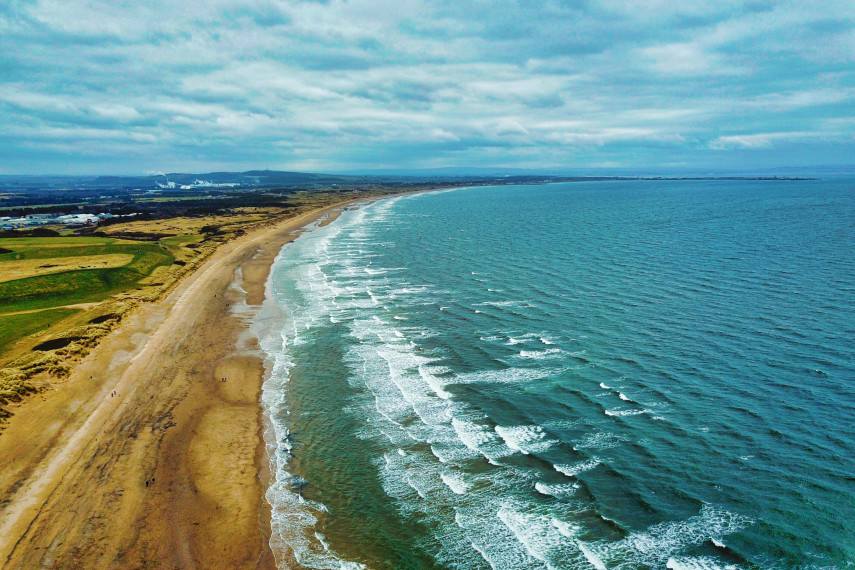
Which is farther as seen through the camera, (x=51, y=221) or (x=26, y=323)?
(x=51, y=221)

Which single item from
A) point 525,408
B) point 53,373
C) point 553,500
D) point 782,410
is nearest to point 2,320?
point 53,373

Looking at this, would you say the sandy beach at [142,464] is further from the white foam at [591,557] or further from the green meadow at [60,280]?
the white foam at [591,557]

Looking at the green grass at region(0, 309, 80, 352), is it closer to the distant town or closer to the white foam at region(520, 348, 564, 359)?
the white foam at region(520, 348, 564, 359)

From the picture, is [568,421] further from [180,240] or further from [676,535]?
[180,240]

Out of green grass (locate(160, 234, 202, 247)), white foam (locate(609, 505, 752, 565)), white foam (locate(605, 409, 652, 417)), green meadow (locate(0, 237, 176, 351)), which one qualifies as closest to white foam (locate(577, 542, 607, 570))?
white foam (locate(609, 505, 752, 565))

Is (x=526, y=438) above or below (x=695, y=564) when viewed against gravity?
above

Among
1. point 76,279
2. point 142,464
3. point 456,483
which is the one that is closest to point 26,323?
point 76,279
